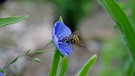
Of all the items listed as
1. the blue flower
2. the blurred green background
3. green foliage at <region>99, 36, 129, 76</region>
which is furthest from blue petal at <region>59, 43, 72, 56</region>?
the blurred green background

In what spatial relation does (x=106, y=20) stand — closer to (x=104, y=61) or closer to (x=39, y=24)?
(x=39, y=24)

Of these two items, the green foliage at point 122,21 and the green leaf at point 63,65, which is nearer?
the green leaf at point 63,65

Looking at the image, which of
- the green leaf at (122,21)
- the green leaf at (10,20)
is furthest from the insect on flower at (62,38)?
the green leaf at (122,21)

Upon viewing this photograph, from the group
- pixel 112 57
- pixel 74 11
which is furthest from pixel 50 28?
pixel 112 57

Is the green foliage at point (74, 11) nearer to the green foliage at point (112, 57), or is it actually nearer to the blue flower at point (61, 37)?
the green foliage at point (112, 57)

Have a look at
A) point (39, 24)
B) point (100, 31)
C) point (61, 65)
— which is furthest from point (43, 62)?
point (61, 65)

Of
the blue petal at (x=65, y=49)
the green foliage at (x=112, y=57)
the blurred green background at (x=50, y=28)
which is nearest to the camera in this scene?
the blue petal at (x=65, y=49)

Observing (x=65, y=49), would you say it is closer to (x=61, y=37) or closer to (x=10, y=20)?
(x=61, y=37)
